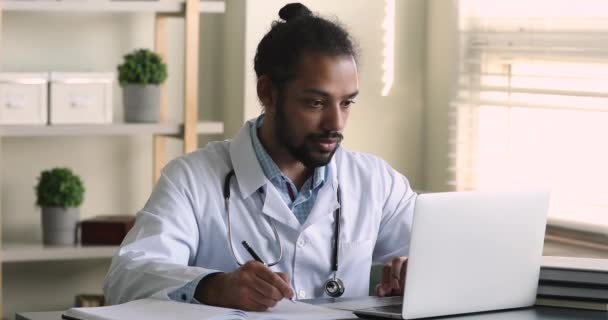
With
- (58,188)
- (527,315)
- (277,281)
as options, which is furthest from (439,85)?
(277,281)

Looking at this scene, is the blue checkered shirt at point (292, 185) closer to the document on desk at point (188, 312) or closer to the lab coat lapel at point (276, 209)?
the lab coat lapel at point (276, 209)

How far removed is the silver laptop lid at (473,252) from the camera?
1836 millimetres

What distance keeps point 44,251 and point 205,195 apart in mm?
1431

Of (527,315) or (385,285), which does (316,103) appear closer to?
(385,285)

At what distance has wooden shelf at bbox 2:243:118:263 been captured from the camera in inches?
138

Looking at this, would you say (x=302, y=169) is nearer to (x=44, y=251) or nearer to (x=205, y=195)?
(x=205, y=195)

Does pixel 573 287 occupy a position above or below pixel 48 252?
above

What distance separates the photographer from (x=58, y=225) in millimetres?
3598

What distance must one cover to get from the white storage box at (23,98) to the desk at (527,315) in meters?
1.62

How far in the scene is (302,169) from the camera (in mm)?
2350

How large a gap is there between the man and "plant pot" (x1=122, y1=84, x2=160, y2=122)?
1.29m

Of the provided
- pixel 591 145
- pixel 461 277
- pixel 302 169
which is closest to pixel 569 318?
pixel 461 277

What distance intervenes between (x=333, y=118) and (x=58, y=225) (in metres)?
1.67

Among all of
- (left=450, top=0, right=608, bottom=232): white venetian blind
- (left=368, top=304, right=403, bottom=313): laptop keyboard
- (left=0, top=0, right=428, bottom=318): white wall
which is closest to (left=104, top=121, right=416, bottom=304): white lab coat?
(left=368, top=304, right=403, bottom=313): laptop keyboard
